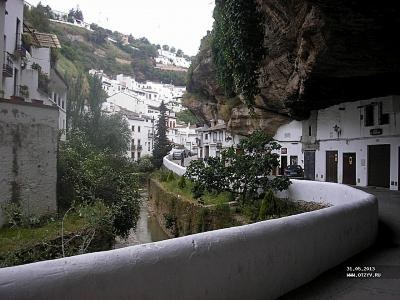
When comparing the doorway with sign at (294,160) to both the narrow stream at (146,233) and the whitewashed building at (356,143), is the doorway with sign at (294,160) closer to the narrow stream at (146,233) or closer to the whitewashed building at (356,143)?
the whitewashed building at (356,143)

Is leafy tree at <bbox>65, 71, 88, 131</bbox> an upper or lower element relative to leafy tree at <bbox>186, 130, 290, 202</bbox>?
upper

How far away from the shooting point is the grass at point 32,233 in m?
10.4

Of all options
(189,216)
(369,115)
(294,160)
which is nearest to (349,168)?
(369,115)

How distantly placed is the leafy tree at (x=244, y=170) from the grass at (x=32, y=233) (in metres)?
4.99

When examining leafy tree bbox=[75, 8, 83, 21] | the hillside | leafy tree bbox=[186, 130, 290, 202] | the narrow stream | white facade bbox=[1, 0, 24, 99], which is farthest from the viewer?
leafy tree bbox=[75, 8, 83, 21]

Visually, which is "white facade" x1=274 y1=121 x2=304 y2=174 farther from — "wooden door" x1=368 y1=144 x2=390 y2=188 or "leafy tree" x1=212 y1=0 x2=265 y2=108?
"leafy tree" x1=212 y1=0 x2=265 y2=108

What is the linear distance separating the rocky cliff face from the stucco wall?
9296mm

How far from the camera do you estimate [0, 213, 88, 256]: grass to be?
34.2 feet

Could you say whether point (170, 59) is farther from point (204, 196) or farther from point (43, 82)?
point (204, 196)

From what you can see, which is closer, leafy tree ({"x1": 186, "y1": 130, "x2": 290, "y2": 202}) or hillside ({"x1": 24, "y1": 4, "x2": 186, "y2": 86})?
leafy tree ({"x1": 186, "y1": 130, "x2": 290, "y2": 202})

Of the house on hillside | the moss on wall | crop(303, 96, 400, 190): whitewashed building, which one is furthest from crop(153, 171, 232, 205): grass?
crop(303, 96, 400, 190): whitewashed building

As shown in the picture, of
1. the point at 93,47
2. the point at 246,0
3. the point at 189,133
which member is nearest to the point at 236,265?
the point at 246,0

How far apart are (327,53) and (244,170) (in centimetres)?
502

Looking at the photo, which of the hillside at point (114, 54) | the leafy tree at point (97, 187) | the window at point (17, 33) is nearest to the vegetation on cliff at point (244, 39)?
the leafy tree at point (97, 187)
